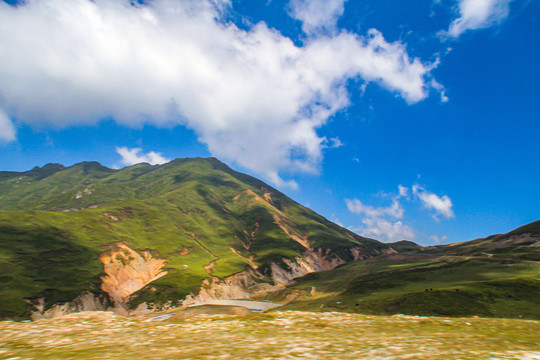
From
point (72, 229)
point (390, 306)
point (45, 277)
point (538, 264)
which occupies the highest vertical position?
point (72, 229)

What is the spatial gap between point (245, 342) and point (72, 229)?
21875cm

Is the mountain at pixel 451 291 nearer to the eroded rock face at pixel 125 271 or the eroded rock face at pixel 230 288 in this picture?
the eroded rock face at pixel 230 288

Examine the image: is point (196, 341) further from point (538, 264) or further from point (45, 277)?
point (45, 277)

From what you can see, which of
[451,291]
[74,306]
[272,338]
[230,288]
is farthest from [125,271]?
[272,338]

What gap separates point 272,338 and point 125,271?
17971 cm

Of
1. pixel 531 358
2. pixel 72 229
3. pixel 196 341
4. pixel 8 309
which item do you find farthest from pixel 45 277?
pixel 531 358

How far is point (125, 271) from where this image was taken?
15975cm

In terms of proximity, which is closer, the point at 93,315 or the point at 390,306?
the point at 93,315

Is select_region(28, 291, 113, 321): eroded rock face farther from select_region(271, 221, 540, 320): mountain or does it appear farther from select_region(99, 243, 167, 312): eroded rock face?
select_region(271, 221, 540, 320): mountain

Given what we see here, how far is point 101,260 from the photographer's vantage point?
15600cm

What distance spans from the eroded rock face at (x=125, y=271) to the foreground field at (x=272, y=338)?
144m

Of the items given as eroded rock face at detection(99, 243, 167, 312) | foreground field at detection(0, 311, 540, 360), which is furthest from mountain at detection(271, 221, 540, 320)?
eroded rock face at detection(99, 243, 167, 312)

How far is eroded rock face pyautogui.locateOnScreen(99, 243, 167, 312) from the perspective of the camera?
461ft

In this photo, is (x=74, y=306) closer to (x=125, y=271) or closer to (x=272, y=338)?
(x=125, y=271)
